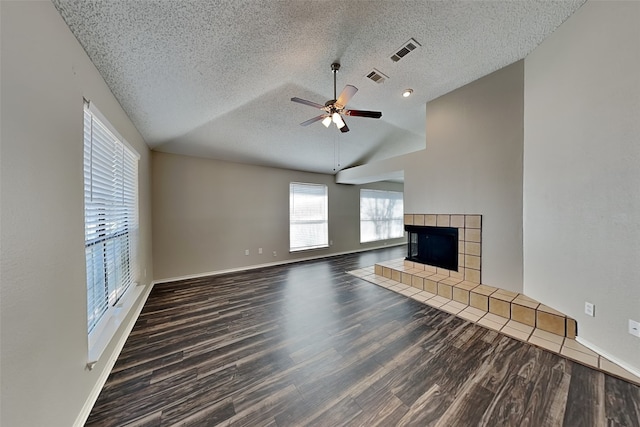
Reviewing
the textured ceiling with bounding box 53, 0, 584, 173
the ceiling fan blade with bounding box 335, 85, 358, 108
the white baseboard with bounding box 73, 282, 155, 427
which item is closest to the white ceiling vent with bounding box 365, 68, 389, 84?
the textured ceiling with bounding box 53, 0, 584, 173

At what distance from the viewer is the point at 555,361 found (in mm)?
1809

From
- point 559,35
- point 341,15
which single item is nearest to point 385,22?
point 341,15

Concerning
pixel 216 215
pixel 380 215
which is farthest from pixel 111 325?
pixel 380 215

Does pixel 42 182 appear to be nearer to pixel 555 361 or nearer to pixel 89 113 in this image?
pixel 89 113

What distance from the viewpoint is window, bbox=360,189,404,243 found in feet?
22.3

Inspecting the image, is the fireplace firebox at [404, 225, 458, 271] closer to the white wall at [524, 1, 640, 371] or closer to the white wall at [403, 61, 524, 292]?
the white wall at [403, 61, 524, 292]

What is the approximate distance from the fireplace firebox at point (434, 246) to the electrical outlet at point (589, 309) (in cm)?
135

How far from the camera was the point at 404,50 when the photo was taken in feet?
7.76

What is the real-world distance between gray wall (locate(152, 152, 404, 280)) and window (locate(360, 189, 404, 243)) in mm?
1814

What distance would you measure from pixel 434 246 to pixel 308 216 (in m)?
3.10

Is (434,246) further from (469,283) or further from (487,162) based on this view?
Answer: (487,162)

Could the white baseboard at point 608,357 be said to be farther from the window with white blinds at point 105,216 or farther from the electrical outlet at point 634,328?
the window with white blinds at point 105,216

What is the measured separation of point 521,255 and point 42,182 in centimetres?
419

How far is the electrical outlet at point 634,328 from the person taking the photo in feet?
5.34
